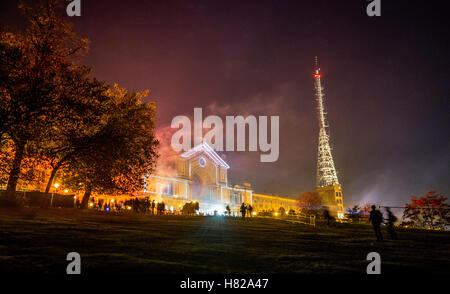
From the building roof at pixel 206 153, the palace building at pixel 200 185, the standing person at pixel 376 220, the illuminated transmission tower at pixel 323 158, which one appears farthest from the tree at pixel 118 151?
the illuminated transmission tower at pixel 323 158

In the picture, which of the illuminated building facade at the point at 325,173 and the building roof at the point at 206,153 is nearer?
the building roof at the point at 206,153

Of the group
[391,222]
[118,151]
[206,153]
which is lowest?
[391,222]

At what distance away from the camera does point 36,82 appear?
1430 cm

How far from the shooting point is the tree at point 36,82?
542 inches

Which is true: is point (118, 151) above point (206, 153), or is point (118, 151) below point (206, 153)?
below

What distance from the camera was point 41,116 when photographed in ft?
49.9

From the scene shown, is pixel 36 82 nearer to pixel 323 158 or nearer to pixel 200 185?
pixel 200 185

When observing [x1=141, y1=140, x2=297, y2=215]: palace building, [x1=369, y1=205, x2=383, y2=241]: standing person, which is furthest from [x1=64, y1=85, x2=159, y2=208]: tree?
[x1=141, y1=140, x2=297, y2=215]: palace building

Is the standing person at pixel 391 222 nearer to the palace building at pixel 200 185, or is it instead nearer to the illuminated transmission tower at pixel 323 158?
the palace building at pixel 200 185

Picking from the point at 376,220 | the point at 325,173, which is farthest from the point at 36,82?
the point at 325,173

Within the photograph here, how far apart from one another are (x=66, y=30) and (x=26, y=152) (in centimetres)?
829

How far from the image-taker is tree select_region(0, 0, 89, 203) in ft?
45.1

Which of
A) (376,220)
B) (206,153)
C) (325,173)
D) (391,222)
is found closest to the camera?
(376,220)
